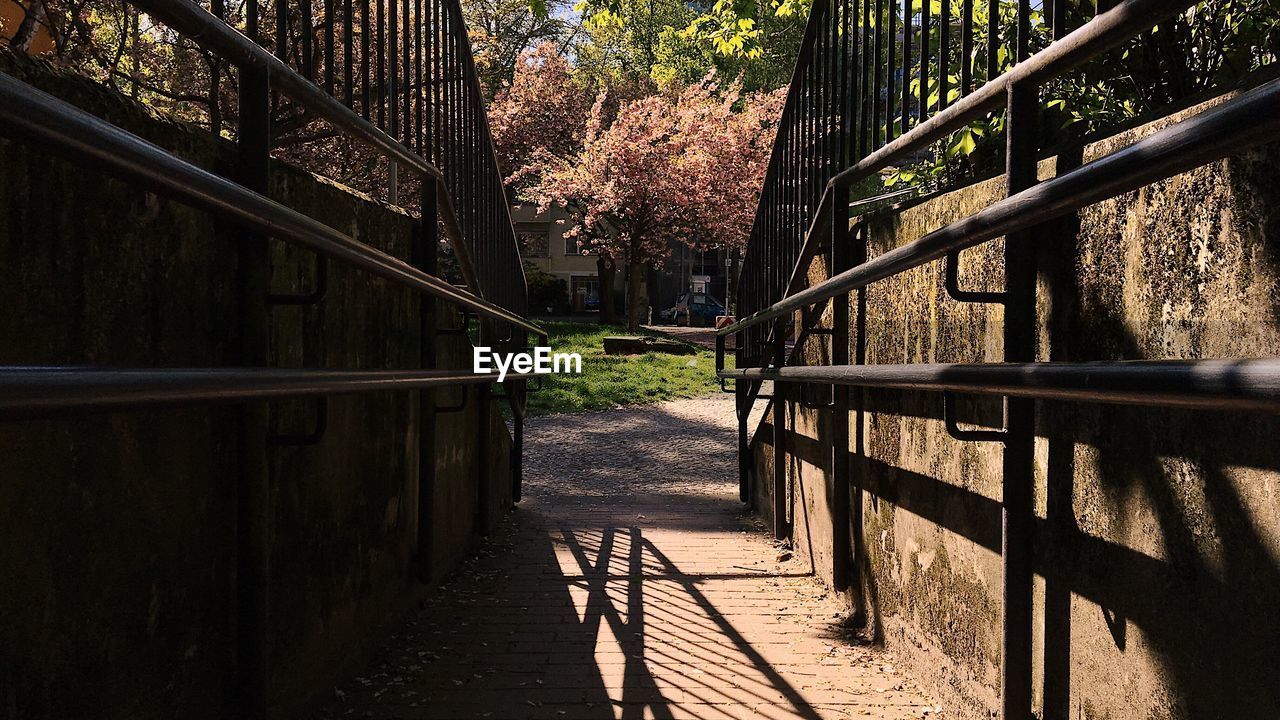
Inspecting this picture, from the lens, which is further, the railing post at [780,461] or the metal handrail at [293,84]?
the railing post at [780,461]

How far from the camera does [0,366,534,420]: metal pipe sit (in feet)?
2.84

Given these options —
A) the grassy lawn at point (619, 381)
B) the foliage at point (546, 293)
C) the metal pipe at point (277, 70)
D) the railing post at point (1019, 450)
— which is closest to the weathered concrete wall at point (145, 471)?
the metal pipe at point (277, 70)

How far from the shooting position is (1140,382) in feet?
3.78

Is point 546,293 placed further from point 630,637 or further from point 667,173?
point 630,637

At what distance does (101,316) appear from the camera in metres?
1.56

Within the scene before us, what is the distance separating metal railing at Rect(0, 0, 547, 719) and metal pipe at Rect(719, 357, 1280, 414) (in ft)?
3.79

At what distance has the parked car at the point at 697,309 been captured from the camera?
3466 centimetres

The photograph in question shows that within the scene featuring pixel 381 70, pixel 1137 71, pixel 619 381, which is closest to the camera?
pixel 381 70

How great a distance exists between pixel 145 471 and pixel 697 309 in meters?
33.7

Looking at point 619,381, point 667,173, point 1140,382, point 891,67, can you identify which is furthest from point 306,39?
point 667,173

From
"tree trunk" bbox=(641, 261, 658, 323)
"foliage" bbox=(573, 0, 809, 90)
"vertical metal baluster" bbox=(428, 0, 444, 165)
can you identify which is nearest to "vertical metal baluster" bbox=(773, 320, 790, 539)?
"vertical metal baluster" bbox=(428, 0, 444, 165)

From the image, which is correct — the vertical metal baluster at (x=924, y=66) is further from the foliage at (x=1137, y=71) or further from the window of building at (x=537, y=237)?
the window of building at (x=537, y=237)

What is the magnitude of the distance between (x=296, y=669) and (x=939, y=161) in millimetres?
3604

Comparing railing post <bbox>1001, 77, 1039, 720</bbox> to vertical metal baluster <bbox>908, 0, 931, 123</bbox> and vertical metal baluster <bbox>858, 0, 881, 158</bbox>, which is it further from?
vertical metal baluster <bbox>858, 0, 881, 158</bbox>
